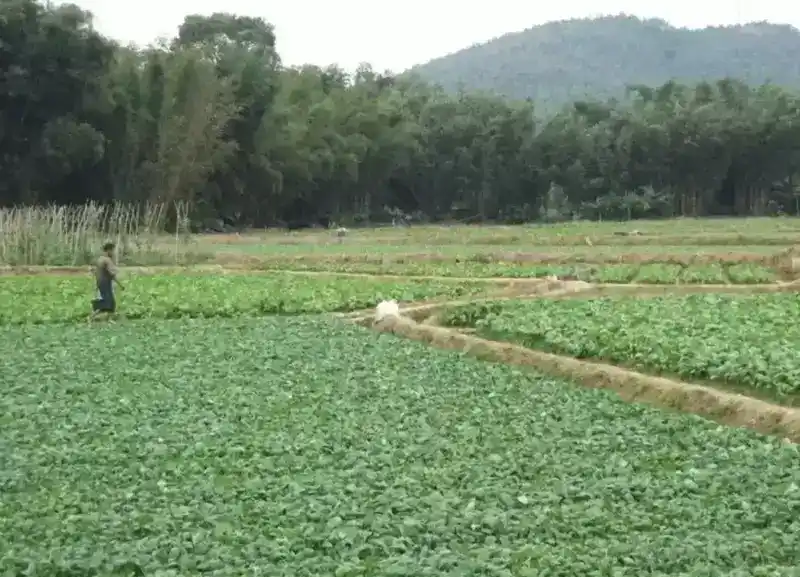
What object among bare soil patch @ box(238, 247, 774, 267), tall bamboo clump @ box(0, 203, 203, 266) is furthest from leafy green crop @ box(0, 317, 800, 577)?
bare soil patch @ box(238, 247, 774, 267)

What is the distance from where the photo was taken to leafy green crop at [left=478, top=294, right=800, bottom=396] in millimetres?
16156

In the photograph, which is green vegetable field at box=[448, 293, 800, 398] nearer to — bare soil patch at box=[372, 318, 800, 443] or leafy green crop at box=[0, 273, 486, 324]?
bare soil patch at box=[372, 318, 800, 443]

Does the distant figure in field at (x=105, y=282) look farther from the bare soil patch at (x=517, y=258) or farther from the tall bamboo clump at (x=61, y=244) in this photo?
the bare soil patch at (x=517, y=258)

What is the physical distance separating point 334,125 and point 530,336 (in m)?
A: 68.2

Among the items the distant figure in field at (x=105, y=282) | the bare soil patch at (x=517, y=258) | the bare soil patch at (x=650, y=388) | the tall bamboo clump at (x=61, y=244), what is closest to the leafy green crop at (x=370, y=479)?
the bare soil patch at (x=650, y=388)

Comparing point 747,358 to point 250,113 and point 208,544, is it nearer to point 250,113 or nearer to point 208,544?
point 208,544

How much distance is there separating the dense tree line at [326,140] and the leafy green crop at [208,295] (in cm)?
2787

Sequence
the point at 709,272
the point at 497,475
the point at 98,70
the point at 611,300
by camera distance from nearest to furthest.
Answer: the point at 497,475
the point at 611,300
the point at 709,272
the point at 98,70

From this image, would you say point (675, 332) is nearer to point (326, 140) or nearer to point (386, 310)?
point (386, 310)

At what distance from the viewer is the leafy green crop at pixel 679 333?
636 inches

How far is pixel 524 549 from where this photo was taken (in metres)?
8.65

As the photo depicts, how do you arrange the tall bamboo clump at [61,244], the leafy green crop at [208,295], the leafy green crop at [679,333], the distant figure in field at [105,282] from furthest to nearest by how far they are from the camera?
1. the tall bamboo clump at [61,244]
2. the leafy green crop at [208,295]
3. the distant figure in field at [105,282]
4. the leafy green crop at [679,333]

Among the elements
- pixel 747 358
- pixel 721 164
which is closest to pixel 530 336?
pixel 747 358

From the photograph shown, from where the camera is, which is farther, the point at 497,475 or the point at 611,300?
the point at 611,300
